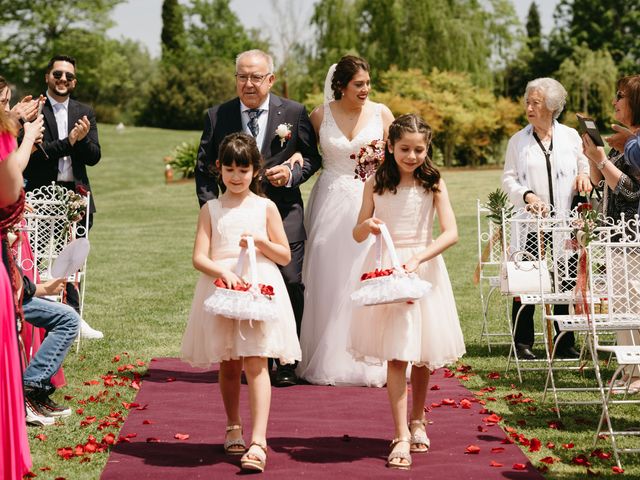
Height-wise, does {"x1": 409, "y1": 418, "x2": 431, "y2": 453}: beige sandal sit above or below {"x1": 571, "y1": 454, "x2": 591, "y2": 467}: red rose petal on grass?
above

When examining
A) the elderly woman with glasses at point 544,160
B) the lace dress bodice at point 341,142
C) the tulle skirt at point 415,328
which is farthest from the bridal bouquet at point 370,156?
the tulle skirt at point 415,328

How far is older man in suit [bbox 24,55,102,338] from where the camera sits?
8.68 meters

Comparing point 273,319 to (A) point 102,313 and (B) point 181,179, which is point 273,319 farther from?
(B) point 181,179

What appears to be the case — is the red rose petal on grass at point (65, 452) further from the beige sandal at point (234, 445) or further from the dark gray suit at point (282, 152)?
the dark gray suit at point (282, 152)

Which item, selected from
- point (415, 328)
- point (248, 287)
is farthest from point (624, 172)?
point (248, 287)

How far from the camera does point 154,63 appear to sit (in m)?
89.5

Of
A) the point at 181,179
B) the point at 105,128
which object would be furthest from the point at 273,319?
the point at 105,128

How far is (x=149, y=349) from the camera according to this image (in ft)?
29.7

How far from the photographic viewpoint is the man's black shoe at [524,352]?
8641mm

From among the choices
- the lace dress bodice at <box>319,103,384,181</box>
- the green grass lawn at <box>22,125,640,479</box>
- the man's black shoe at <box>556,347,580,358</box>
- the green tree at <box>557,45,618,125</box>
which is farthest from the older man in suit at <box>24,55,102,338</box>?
the green tree at <box>557,45,618,125</box>

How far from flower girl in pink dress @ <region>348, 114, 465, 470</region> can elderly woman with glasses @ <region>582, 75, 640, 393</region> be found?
1354mm

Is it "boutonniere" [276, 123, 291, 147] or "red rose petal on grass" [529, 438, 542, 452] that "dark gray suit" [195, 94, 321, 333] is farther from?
"red rose petal on grass" [529, 438, 542, 452]

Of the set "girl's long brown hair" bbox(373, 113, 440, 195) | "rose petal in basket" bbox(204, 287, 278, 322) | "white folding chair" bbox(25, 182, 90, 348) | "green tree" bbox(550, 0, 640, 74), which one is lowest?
"rose petal in basket" bbox(204, 287, 278, 322)

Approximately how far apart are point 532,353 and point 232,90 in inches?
2267
